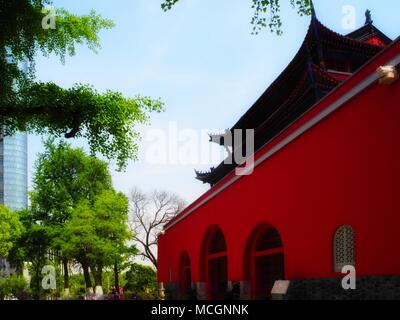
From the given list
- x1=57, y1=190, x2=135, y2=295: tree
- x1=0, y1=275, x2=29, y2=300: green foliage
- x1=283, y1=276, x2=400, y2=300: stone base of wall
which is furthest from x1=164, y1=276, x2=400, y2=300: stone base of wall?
x1=0, y1=275, x2=29, y2=300: green foliage

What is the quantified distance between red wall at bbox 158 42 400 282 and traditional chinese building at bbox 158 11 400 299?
0.07ft

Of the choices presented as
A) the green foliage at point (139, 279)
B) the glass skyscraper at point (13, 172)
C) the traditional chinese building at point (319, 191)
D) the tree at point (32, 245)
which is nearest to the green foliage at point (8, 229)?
the tree at point (32, 245)

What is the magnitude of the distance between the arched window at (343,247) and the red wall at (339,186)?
114 mm

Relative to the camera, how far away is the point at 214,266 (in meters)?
17.3

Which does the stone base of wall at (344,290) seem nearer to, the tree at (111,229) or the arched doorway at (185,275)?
the arched doorway at (185,275)

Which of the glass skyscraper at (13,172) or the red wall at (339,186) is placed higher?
the glass skyscraper at (13,172)

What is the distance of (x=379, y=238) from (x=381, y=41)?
1234cm

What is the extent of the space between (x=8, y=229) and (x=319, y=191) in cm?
2350

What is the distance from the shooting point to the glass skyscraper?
84875mm

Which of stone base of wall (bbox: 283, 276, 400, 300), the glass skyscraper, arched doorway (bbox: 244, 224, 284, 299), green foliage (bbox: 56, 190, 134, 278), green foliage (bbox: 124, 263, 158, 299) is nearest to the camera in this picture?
stone base of wall (bbox: 283, 276, 400, 300)

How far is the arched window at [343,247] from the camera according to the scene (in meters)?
8.21

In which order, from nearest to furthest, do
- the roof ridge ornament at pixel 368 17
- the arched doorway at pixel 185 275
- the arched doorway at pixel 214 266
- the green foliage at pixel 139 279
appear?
the arched doorway at pixel 214 266
the roof ridge ornament at pixel 368 17
the arched doorway at pixel 185 275
the green foliage at pixel 139 279

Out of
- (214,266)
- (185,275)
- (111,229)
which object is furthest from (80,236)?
(214,266)

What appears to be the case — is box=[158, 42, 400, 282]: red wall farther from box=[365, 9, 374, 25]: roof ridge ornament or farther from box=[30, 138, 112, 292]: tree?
box=[30, 138, 112, 292]: tree
